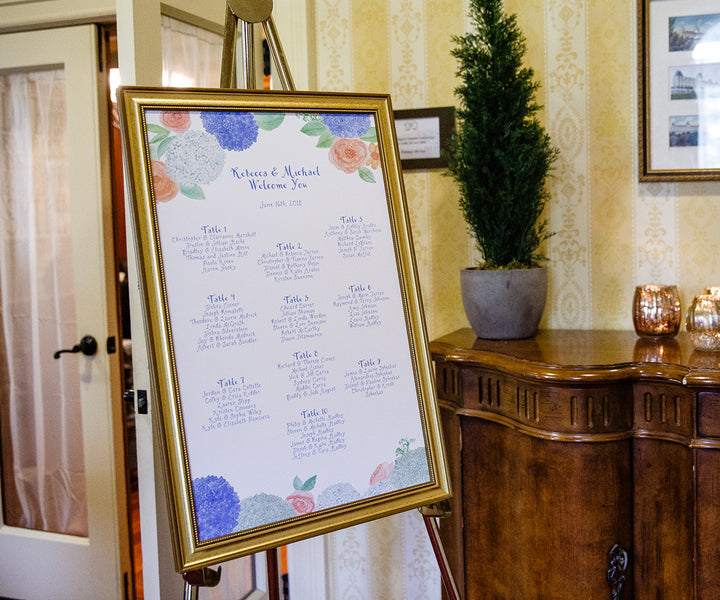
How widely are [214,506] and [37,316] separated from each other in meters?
1.93

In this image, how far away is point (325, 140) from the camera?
145 cm

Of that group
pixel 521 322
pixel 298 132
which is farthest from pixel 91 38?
pixel 521 322

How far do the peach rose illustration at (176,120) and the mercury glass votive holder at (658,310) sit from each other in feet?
4.11

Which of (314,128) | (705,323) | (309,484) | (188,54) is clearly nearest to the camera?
(309,484)

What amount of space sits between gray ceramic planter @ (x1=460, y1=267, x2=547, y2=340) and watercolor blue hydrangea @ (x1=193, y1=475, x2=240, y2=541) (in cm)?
90

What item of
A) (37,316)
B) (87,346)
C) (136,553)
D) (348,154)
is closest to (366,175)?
(348,154)

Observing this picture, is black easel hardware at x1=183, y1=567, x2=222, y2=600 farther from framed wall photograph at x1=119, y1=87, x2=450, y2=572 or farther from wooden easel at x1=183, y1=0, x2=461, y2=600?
wooden easel at x1=183, y1=0, x2=461, y2=600

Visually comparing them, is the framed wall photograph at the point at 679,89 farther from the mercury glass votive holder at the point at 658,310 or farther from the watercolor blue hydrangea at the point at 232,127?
the watercolor blue hydrangea at the point at 232,127

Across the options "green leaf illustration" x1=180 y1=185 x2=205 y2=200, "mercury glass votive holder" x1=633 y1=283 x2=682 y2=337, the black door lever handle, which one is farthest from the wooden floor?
"mercury glass votive holder" x1=633 y1=283 x2=682 y2=337

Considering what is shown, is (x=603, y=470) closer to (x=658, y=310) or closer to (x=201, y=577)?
(x=658, y=310)

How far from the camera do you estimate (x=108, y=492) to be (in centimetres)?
272

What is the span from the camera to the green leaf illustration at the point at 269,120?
1376mm

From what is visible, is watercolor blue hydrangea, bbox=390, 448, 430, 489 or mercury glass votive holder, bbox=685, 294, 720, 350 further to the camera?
mercury glass votive holder, bbox=685, 294, 720, 350

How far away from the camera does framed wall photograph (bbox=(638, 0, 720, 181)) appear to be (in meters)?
1.95
